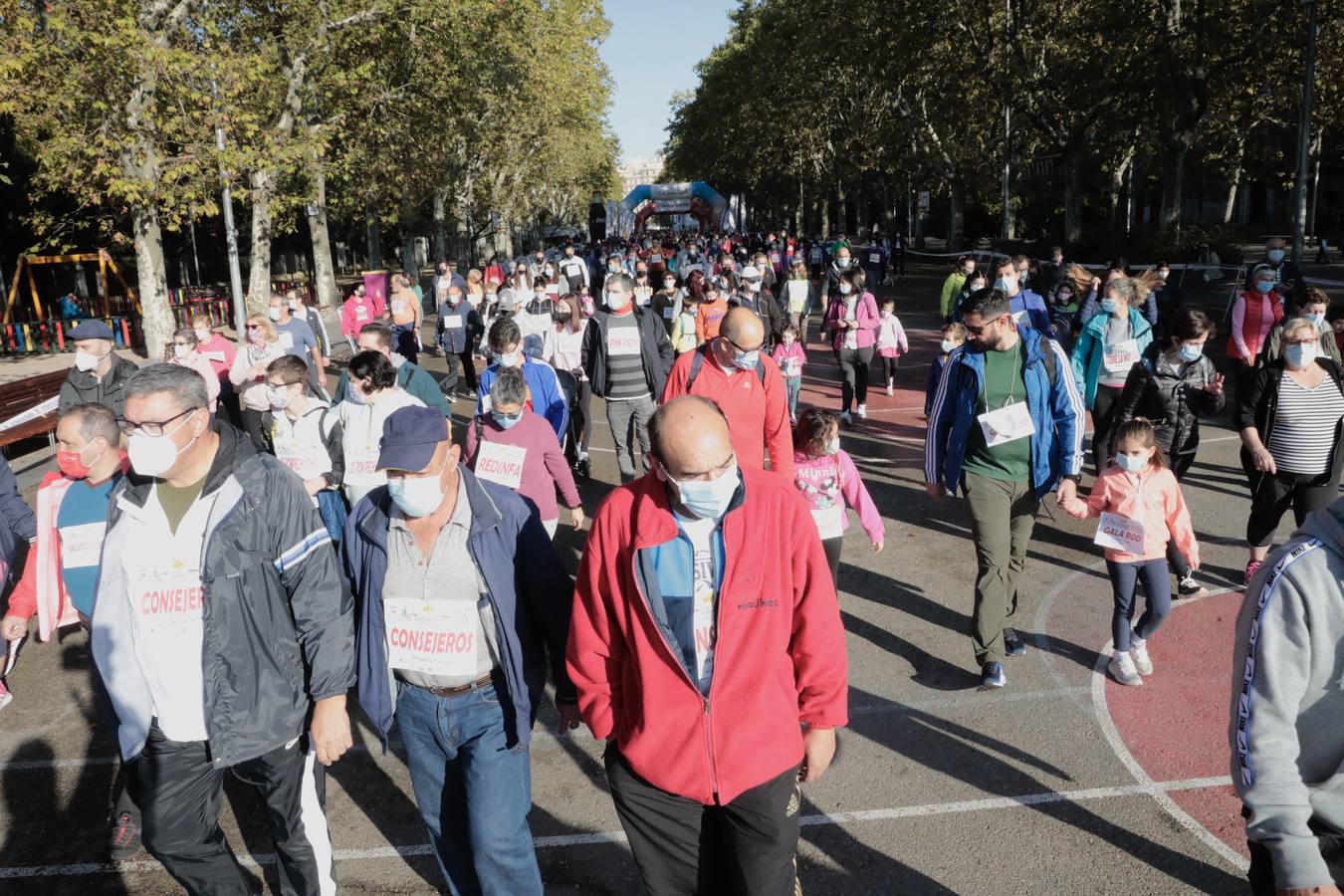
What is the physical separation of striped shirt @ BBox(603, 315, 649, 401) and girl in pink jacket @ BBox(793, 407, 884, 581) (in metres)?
3.58

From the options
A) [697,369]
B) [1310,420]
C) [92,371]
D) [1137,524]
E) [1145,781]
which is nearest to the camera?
[1145,781]

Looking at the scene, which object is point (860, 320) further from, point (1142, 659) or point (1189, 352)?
point (1142, 659)

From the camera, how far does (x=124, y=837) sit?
437 cm

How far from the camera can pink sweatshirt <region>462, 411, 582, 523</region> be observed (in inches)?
227

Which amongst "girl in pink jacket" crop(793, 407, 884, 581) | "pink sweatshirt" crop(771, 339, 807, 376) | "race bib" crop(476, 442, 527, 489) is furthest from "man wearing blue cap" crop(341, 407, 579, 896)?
"pink sweatshirt" crop(771, 339, 807, 376)

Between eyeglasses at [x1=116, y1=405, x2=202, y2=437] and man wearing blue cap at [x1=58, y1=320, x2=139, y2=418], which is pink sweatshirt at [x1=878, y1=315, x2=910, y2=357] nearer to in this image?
man wearing blue cap at [x1=58, y1=320, x2=139, y2=418]

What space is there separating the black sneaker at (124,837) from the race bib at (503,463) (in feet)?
7.85

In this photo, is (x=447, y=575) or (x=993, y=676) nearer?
(x=447, y=575)

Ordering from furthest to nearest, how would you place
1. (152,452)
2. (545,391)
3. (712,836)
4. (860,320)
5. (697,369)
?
(860,320), (545,391), (697,369), (152,452), (712,836)

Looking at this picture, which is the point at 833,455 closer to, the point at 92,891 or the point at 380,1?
the point at 92,891

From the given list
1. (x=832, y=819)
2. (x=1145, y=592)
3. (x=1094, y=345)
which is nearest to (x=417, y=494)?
(x=832, y=819)

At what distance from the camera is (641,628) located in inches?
111

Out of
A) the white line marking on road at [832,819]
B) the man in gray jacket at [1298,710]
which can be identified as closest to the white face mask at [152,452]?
the white line marking on road at [832,819]

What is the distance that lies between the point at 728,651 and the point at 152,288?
20410 mm
